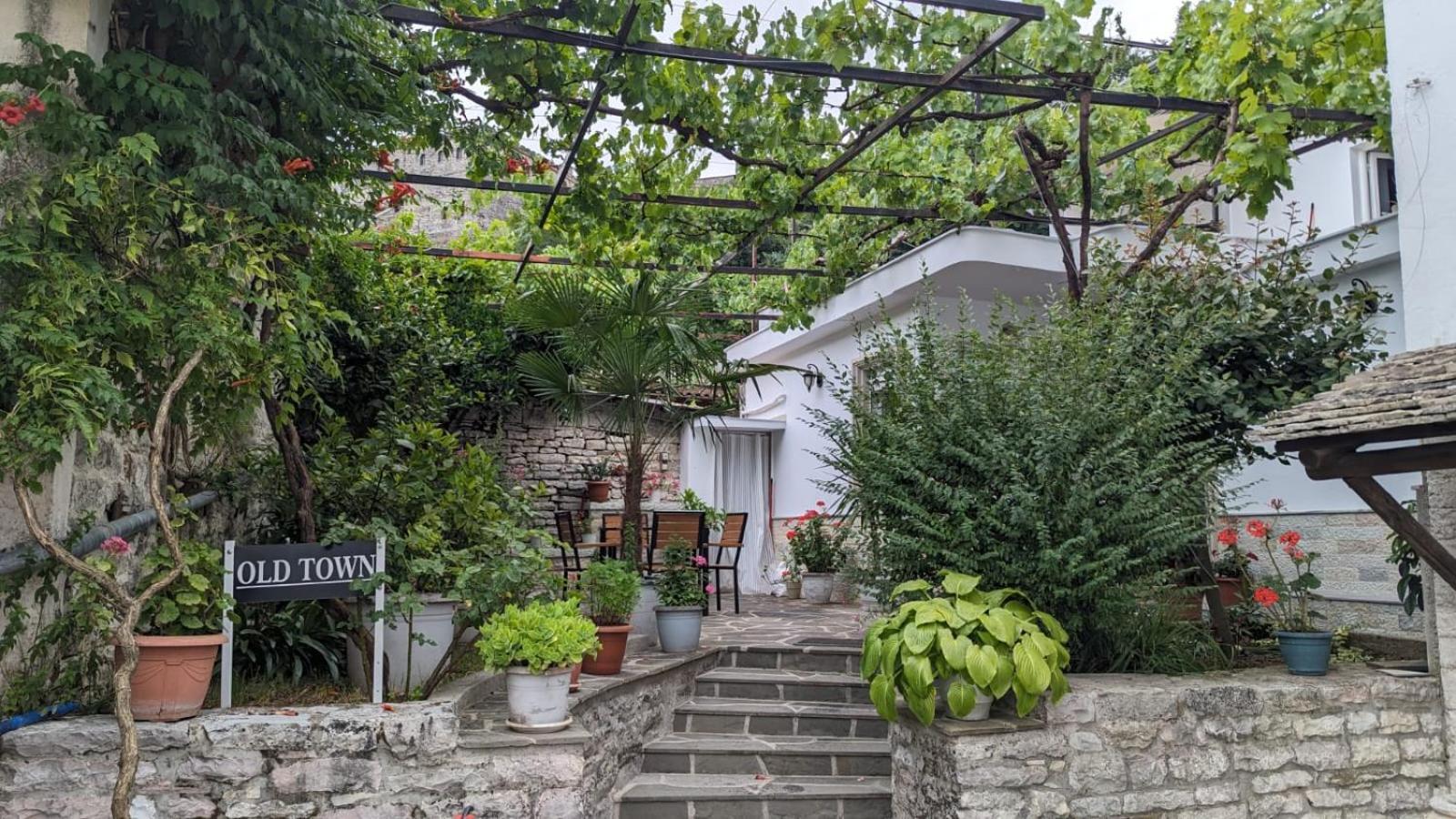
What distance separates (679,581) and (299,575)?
283cm

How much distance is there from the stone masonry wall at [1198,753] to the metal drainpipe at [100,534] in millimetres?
3431

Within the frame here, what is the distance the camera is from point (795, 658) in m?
6.54

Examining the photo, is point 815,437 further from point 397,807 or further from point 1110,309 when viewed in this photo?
point 397,807

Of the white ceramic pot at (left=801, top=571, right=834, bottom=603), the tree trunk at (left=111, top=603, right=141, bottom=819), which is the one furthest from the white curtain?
the tree trunk at (left=111, top=603, right=141, bottom=819)

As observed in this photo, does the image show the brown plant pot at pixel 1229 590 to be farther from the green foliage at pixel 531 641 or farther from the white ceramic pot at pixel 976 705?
the green foliage at pixel 531 641

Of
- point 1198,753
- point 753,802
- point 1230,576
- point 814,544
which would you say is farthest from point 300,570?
point 814,544

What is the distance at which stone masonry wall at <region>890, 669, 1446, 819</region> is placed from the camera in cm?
426

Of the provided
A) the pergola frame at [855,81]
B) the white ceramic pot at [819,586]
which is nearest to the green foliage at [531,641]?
the pergola frame at [855,81]

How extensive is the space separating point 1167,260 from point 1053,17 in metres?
1.67

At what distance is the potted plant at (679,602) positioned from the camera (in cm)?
628

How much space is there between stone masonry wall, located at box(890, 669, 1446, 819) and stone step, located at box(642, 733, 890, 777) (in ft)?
1.78

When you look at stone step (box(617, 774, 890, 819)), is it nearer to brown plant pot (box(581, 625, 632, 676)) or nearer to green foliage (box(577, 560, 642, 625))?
brown plant pot (box(581, 625, 632, 676))

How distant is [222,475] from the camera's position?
16.4 ft

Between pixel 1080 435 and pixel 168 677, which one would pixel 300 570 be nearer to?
pixel 168 677
